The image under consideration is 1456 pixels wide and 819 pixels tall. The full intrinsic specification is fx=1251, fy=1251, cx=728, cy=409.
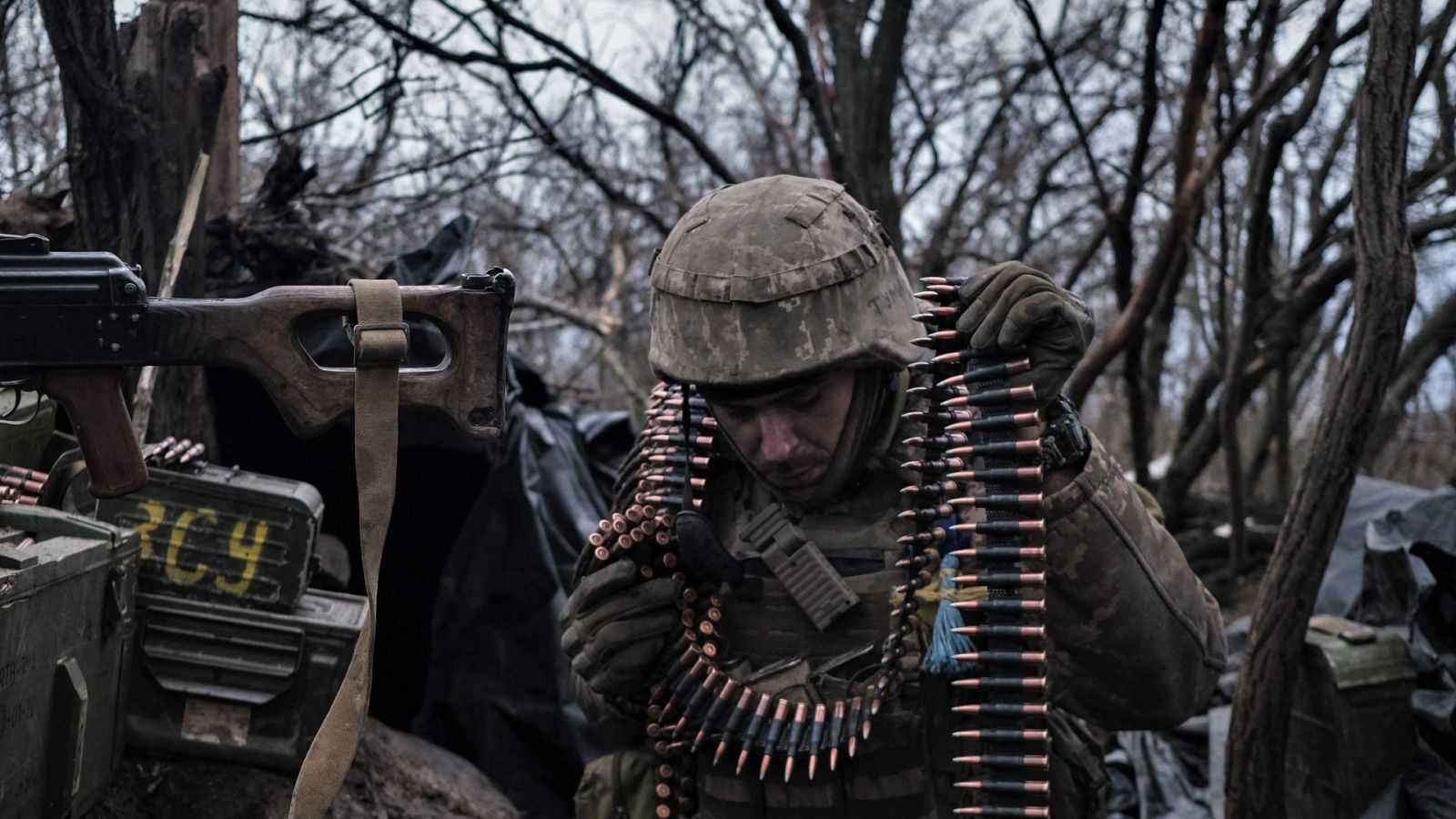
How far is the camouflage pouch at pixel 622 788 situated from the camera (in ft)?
11.0

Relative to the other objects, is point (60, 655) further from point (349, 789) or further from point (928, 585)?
point (928, 585)

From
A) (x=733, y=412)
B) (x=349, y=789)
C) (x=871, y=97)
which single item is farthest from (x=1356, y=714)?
(x=871, y=97)

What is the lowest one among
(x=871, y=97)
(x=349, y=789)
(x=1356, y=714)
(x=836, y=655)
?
(x=349, y=789)

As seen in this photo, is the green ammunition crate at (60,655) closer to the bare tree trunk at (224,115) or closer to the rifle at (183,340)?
the rifle at (183,340)

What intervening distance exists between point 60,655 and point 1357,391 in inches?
131

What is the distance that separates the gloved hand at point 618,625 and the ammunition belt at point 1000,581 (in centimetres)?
75

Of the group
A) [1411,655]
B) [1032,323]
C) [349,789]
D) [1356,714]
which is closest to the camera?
[1032,323]

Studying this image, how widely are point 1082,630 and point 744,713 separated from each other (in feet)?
2.74

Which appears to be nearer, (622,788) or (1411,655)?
(622,788)

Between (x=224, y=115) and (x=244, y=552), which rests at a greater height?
(x=224, y=115)

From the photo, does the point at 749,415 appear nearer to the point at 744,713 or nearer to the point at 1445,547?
the point at 744,713

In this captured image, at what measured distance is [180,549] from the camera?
3.51 metres

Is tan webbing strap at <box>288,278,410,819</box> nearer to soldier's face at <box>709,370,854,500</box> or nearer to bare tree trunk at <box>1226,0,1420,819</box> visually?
soldier's face at <box>709,370,854,500</box>

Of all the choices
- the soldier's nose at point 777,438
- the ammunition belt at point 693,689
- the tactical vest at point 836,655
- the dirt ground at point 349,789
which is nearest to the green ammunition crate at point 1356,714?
the tactical vest at point 836,655
